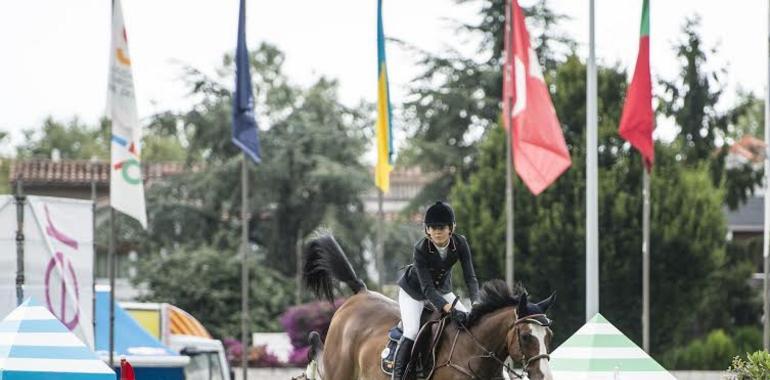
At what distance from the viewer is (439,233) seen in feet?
48.3

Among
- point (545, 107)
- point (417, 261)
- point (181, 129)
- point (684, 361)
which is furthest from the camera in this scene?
point (181, 129)

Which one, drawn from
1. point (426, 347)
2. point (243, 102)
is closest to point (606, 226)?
point (243, 102)

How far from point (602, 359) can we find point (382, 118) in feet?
55.7

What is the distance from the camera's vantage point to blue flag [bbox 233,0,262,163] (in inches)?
1204

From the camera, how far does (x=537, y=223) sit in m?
51.5

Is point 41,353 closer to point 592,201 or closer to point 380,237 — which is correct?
point 592,201

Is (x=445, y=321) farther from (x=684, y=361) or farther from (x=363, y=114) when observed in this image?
(x=363, y=114)

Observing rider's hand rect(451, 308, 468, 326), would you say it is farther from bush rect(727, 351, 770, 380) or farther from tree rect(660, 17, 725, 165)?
tree rect(660, 17, 725, 165)

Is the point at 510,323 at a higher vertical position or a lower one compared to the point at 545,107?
lower

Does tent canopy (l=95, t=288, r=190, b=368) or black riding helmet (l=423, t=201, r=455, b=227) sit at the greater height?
black riding helmet (l=423, t=201, r=455, b=227)

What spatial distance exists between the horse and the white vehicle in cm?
1010

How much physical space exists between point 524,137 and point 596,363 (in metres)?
15.7

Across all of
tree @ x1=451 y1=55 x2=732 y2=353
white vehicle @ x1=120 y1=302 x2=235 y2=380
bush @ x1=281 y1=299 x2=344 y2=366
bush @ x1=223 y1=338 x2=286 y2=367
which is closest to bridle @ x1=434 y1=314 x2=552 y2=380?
white vehicle @ x1=120 y1=302 x2=235 y2=380

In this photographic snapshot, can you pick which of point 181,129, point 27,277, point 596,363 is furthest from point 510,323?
point 181,129
